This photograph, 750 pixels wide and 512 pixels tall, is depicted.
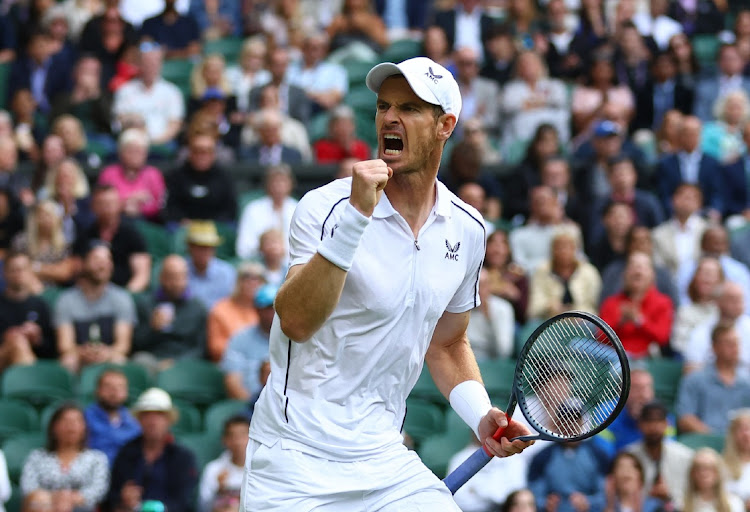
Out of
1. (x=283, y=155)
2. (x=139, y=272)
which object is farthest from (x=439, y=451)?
(x=283, y=155)

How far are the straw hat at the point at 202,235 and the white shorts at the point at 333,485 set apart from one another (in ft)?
19.8

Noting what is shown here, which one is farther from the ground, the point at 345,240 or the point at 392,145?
the point at 392,145

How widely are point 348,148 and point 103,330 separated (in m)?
3.00

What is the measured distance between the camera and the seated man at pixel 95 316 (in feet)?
32.0

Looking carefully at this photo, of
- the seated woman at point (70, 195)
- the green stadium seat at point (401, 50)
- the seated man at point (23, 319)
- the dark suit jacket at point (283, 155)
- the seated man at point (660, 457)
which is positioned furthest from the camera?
the green stadium seat at point (401, 50)

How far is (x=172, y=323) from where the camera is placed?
997 centimetres

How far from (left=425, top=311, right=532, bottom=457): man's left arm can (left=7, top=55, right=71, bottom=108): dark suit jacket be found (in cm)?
Result: 879

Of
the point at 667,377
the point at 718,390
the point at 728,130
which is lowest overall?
the point at 667,377

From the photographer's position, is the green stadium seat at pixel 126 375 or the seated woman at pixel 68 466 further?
the green stadium seat at pixel 126 375

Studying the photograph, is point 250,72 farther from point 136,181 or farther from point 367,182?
point 367,182

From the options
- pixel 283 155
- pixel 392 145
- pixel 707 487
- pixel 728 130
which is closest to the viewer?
pixel 392 145

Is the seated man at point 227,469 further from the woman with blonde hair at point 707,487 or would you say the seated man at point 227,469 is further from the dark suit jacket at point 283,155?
the dark suit jacket at point 283,155

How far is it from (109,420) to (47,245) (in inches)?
82.3

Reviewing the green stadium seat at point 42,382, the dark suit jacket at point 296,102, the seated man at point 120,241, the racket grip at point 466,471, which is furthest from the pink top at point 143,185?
the racket grip at point 466,471
